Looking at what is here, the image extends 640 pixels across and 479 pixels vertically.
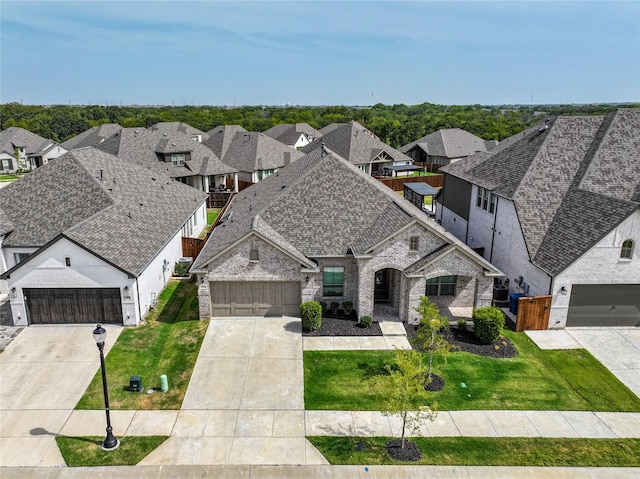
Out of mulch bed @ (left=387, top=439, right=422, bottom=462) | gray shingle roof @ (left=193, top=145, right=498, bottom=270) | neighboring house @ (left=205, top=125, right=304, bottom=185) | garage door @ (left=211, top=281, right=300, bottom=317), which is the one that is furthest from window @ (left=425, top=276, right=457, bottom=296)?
neighboring house @ (left=205, top=125, right=304, bottom=185)

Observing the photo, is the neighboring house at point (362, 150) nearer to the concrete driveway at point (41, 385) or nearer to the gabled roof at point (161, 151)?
the gabled roof at point (161, 151)

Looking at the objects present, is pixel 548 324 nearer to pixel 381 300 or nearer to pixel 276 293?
pixel 381 300

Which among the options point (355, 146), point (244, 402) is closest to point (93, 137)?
point (355, 146)

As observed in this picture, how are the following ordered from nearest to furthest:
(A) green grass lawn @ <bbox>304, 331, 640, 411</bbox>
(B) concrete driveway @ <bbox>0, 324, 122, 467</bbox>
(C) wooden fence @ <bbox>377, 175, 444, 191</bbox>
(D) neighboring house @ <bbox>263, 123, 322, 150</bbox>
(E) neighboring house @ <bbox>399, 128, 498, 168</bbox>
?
(B) concrete driveway @ <bbox>0, 324, 122, 467</bbox> → (A) green grass lawn @ <bbox>304, 331, 640, 411</bbox> → (C) wooden fence @ <bbox>377, 175, 444, 191</bbox> → (E) neighboring house @ <bbox>399, 128, 498, 168</bbox> → (D) neighboring house @ <bbox>263, 123, 322, 150</bbox>

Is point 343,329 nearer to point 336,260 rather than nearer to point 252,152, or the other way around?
point 336,260

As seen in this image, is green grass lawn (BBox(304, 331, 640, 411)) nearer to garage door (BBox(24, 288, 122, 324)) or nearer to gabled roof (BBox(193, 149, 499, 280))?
gabled roof (BBox(193, 149, 499, 280))

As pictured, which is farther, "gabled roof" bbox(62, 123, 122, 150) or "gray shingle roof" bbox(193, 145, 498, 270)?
"gabled roof" bbox(62, 123, 122, 150)

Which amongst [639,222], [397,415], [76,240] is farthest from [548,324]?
[76,240]
